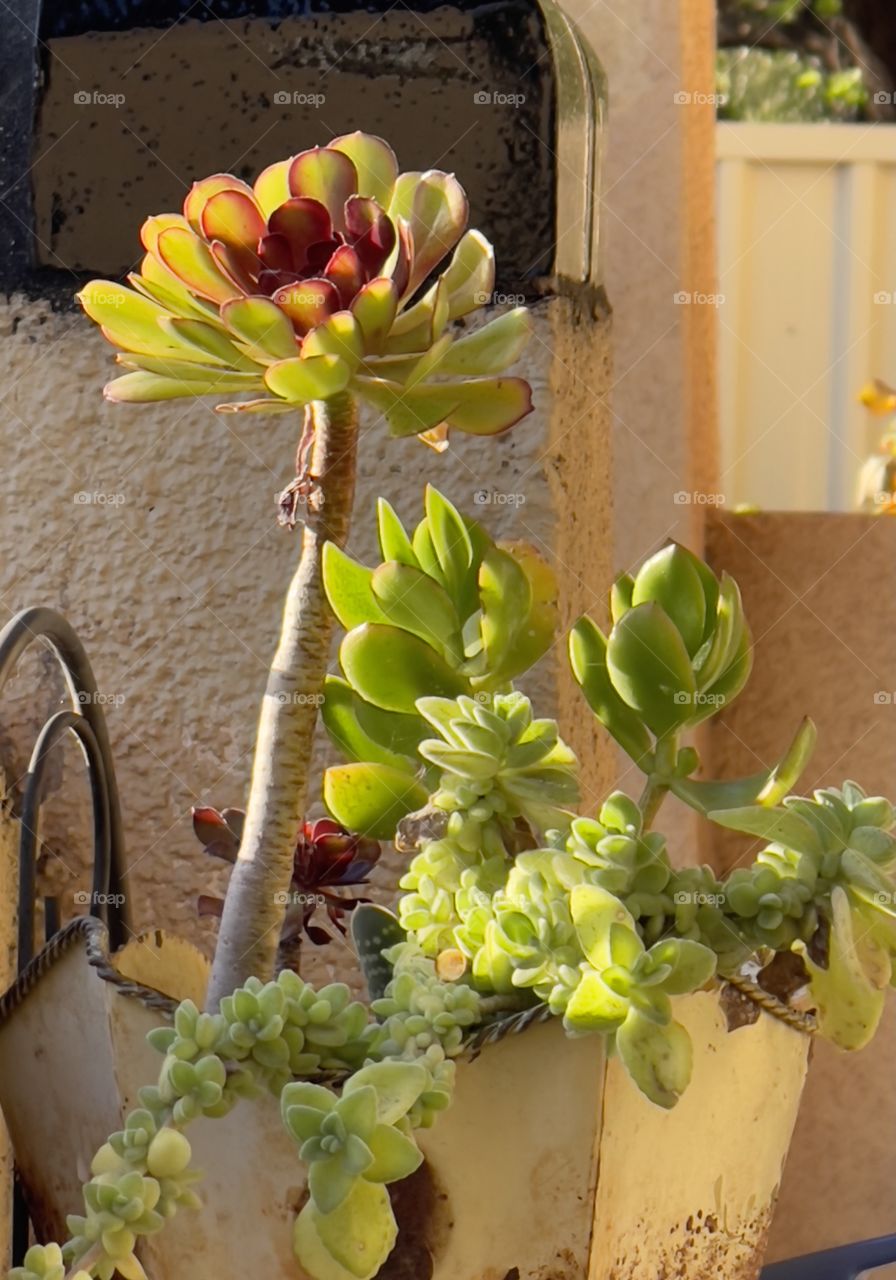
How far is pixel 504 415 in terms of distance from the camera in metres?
0.40

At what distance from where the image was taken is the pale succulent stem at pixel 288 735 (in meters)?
0.40

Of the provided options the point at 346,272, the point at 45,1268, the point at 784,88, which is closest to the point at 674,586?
the point at 346,272

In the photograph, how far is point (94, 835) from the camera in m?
0.52

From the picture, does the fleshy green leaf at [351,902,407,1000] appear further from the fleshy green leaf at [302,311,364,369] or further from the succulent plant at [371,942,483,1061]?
the fleshy green leaf at [302,311,364,369]

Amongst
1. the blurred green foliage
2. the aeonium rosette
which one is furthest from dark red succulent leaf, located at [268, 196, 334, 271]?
the blurred green foliage

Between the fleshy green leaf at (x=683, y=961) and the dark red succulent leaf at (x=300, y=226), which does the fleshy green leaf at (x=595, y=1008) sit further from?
the dark red succulent leaf at (x=300, y=226)

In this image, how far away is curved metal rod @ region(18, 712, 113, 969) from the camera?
51 centimetres

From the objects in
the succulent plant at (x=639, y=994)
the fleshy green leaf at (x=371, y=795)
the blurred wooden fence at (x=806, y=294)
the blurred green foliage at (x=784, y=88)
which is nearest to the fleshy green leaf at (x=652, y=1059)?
the succulent plant at (x=639, y=994)

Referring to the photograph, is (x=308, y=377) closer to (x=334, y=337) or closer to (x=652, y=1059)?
(x=334, y=337)

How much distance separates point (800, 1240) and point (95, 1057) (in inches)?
20.6

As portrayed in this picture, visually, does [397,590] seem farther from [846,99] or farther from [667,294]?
[846,99]

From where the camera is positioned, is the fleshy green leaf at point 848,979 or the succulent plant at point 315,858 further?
the succulent plant at point 315,858

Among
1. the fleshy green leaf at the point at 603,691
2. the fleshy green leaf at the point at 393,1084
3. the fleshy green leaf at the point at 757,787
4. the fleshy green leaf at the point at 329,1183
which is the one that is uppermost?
the fleshy green leaf at the point at 603,691

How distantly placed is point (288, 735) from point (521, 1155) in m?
0.13
